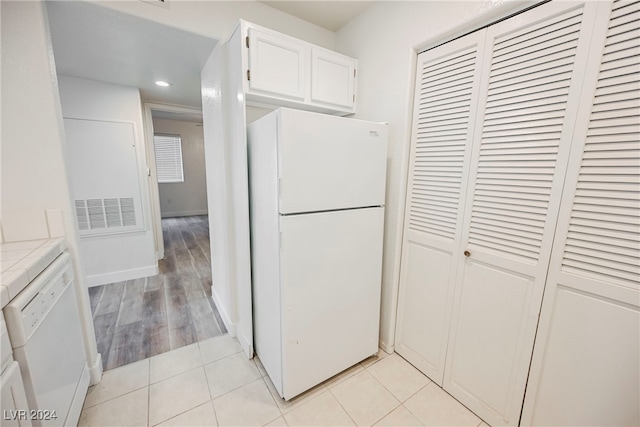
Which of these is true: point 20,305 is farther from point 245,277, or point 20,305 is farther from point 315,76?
point 315,76

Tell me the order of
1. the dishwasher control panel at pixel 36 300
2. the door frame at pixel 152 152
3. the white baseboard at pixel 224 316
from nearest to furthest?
1. the dishwasher control panel at pixel 36 300
2. the white baseboard at pixel 224 316
3. the door frame at pixel 152 152

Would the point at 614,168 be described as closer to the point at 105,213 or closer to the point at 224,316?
the point at 224,316

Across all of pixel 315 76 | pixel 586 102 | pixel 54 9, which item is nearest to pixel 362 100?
pixel 315 76

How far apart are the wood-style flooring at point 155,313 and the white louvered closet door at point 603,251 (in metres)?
2.26

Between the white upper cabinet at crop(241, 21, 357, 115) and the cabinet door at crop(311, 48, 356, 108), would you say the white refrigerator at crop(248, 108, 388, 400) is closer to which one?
the white upper cabinet at crop(241, 21, 357, 115)

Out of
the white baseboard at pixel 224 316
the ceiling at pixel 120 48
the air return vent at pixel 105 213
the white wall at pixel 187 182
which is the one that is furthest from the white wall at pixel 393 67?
the white wall at pixel 187 182

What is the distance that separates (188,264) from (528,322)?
3.80 m

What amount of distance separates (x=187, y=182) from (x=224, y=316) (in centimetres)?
584

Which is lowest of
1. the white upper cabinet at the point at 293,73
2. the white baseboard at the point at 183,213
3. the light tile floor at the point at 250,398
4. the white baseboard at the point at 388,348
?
the light tile floor at the point at 250,398

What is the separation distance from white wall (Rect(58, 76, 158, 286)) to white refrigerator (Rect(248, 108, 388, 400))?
217cm

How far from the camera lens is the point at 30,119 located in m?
1.30

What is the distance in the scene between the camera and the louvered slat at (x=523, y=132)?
1060 mm

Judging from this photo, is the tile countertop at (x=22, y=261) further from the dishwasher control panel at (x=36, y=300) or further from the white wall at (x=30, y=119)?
the white wall at (x=30, y=119)

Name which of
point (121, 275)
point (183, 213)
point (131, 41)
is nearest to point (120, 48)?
point (131, 41)
